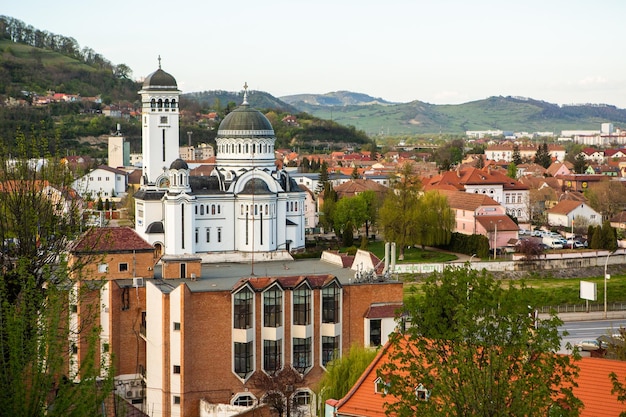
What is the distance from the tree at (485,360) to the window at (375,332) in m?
13.6

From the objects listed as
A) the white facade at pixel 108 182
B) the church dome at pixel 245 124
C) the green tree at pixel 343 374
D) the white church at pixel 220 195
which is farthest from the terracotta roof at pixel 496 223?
the white facade at pixel 108 182

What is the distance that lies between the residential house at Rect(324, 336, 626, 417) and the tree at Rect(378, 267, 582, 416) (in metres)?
0.75

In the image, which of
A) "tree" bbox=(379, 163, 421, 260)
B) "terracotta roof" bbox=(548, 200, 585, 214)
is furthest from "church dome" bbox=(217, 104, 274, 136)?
"terracotta roof" bbox=(548, 200, 585, 214)

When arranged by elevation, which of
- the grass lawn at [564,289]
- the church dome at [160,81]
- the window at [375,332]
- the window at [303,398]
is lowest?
the window at [303,398]

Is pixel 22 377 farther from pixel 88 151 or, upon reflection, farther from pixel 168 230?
pixel 88 151

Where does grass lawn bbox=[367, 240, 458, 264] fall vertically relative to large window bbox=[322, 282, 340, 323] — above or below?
below

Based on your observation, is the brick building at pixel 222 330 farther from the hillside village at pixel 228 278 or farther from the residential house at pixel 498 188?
the residential house at pixel 498 188

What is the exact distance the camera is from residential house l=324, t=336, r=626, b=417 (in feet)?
69.1

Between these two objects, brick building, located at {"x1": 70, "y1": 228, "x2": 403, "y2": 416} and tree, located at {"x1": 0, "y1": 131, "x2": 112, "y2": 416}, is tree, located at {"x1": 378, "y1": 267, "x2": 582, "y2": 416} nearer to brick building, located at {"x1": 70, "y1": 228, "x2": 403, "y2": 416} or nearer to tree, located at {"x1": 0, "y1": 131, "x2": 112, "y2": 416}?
tree, located at {"x1": 0, "y1": 131, "x2": 112, "y2": 416}

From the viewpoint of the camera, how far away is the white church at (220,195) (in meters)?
53.2

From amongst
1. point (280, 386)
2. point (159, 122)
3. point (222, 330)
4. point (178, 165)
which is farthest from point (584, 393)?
point (159, 122)

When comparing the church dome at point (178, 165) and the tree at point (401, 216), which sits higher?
the church dome at point (178, 165)

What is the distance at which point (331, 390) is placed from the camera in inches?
1133

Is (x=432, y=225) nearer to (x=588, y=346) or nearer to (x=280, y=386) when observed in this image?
(x=588, y=346)
